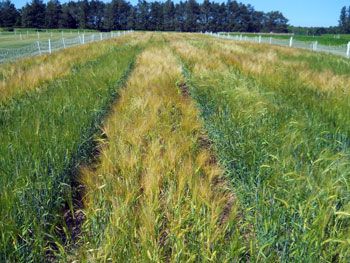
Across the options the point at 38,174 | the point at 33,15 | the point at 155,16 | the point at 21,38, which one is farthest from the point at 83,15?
the point at 38,174

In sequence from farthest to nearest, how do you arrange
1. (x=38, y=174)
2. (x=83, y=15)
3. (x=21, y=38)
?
(x=83, y=15)
(x=21, y=38)
(x=38, y=174)

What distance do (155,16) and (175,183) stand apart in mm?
111997

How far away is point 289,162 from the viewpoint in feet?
5.51

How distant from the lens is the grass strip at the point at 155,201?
4.03 ft

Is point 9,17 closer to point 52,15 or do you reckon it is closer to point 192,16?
point 52,15

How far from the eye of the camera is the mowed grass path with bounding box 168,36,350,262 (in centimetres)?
120

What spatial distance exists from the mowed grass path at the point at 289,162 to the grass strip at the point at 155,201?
6.3 inches

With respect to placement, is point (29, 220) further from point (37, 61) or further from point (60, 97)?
point (37, 61)

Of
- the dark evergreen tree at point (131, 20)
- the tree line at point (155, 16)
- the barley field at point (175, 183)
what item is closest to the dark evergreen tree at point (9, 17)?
the tree line at point (155, 16)

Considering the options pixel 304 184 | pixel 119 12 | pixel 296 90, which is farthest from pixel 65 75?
pixel 119 12

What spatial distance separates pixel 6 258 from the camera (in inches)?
46.8

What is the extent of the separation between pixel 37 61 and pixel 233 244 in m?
8.48

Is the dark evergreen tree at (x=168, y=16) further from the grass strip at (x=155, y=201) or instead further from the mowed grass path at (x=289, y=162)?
the grass strip at (x=155, y=201)

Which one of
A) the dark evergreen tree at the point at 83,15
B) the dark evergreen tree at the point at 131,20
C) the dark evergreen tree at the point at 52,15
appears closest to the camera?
the dark evergreen tree at the point at 52,15
